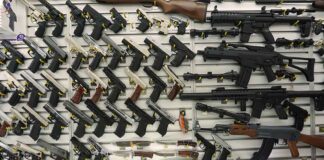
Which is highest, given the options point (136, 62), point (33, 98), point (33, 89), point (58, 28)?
point (58, 28)

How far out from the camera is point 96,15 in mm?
4746

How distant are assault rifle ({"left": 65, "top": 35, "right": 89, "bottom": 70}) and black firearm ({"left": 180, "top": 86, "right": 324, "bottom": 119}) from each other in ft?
5.39

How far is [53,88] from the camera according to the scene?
4816 millimetres

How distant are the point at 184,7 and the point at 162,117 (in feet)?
5.64

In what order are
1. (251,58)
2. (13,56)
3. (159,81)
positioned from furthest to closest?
(13,56) < (159,81) < (251,58)

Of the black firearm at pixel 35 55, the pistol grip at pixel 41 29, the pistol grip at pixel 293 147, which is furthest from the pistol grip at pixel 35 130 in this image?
the pistol grip at pixel 293 147

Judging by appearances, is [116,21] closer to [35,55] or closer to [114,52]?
[114,52]

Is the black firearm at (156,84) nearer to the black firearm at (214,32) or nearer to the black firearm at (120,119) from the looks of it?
the black firearm at (120,119)

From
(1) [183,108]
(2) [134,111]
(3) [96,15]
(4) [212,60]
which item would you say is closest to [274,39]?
(4) [212,60]

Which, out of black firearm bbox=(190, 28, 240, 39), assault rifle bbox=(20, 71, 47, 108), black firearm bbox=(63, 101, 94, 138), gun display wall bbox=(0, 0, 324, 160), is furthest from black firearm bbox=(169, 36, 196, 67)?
assault rifle bbox=(20, 71, 47, 108)

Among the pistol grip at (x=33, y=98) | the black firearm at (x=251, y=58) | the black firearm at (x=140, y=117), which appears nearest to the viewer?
the black firearm at (x=251, y=58)

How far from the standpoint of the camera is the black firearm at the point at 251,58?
182 inches

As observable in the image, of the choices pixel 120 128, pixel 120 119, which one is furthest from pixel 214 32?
pixel 120 128

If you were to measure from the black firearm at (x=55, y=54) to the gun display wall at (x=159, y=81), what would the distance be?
0.7 inches
